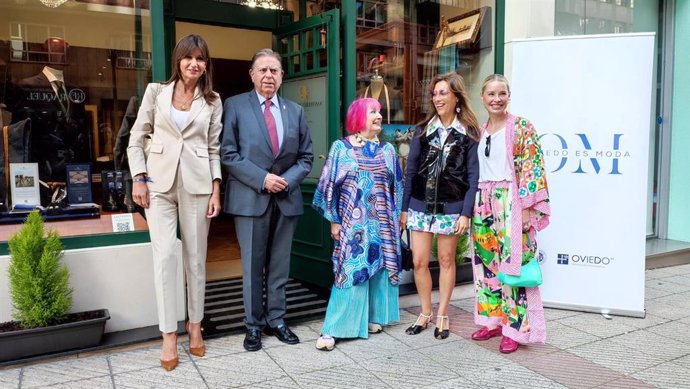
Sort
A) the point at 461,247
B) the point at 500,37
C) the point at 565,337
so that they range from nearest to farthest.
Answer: the point at 565,337
the point at 461,247
the point at 500,37

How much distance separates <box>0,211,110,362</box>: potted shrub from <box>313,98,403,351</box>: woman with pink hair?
59.3 inches

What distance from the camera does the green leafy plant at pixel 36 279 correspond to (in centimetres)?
306

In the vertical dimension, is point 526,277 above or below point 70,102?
below

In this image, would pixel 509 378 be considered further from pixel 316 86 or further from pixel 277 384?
pixel 316 86

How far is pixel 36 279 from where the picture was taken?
3.06 m

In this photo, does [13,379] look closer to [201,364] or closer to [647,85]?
[201,364]

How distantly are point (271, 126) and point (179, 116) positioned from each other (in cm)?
58

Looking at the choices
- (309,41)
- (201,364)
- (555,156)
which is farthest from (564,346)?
(309,41)

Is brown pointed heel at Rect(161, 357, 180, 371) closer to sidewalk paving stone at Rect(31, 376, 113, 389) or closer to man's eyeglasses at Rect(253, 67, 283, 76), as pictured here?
sidewalk paving stone at Rect(31, 376, 113, 389)

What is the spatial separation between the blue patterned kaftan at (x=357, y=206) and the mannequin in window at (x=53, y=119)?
1.93 m

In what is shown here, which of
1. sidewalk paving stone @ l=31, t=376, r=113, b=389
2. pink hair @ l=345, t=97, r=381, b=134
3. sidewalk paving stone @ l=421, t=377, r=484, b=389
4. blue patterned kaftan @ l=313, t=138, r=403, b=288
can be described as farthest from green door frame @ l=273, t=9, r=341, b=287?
sidewalk paving stone @ l=31, t=376, r=113, b=389

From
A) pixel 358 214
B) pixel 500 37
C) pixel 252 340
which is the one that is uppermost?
pixel 500 37

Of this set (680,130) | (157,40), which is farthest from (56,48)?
(680,130)

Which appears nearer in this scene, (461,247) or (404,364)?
(404,364)
